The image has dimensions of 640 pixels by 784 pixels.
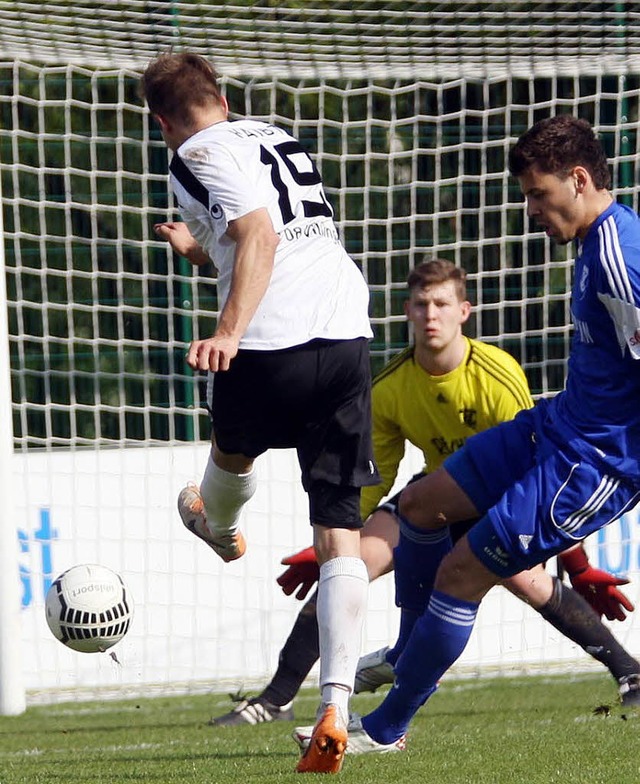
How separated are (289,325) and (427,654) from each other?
105 cm

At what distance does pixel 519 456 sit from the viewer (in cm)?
430

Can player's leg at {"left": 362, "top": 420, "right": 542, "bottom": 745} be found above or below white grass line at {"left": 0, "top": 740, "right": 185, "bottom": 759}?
above

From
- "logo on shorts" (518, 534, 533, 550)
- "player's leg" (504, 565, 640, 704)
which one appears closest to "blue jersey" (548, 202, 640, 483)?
"logo on shorts" (518, 534, 533, 550)

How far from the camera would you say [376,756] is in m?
Result: 4.31

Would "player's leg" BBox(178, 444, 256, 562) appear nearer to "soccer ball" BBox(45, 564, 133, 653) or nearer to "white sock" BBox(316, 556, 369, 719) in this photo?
"soccer ball" BBox(45, 564, 133, 653)

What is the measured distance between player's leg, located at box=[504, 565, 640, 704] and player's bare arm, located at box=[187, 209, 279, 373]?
224 cm

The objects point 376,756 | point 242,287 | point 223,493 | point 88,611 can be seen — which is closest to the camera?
point 242,287

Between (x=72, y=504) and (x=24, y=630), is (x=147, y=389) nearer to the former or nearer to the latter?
(x=72, y=504)

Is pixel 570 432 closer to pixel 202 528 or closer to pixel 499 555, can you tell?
pixel 499 555

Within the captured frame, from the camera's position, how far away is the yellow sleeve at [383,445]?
5.83 m

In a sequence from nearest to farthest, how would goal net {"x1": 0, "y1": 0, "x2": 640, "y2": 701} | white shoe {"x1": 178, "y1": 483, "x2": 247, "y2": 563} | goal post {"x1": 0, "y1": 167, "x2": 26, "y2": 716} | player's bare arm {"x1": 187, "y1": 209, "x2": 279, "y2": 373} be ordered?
1. player's bare arm {"x1": 187, "y1": 209, "x2": 279, "y2": 373}
2. white shoe {"x1": 178, "y1": 483, "x2": 247, "y2": 563}
3. goal post {"x1": 0, "y1": 167, "x2": 26, "y2": 716}
4. goal net {"x1": 0, "y1": 0, "x2": 640, "y2": 701}

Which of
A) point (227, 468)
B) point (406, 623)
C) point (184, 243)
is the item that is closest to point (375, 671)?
point (406, 623)

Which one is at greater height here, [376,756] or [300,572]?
[300,572]

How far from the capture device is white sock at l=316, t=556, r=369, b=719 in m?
→ 3.99
